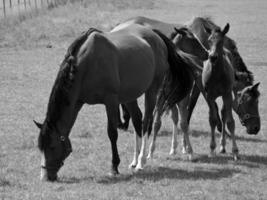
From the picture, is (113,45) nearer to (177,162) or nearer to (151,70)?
(151,70)

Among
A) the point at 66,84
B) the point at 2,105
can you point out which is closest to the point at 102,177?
the point at 66,84

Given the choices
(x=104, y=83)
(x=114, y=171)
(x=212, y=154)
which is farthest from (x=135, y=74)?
(x=212, y=154)

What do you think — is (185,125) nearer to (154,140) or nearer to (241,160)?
(154,140)

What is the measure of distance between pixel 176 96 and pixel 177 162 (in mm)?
978

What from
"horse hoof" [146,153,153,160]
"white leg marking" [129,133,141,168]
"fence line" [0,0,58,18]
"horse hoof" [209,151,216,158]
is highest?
"white leg marking" [129,133,141,168]

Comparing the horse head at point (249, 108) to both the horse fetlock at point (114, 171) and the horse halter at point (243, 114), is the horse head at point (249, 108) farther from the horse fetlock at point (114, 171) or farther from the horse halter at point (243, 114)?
the horse fetlock at point (114, 171)

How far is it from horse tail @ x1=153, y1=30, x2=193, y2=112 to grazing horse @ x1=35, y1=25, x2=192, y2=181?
23 cm

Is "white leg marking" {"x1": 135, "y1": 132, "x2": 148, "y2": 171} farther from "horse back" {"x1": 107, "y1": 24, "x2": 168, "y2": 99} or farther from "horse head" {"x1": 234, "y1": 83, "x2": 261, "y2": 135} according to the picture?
"horse head" {"x1": 234, "y1": 83, "x2": 261, "y2": 135}

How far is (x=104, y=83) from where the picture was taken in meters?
8.51

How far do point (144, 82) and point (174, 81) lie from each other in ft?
3.39

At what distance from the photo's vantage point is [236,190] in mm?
7969

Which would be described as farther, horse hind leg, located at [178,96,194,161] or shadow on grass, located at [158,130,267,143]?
shadow on grass, located at [158,130,267,143]

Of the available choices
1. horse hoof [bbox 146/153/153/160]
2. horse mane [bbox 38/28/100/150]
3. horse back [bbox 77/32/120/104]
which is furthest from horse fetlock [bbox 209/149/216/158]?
horse mane [bbox 38/28/100/150]

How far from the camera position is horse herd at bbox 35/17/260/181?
8.27 m
